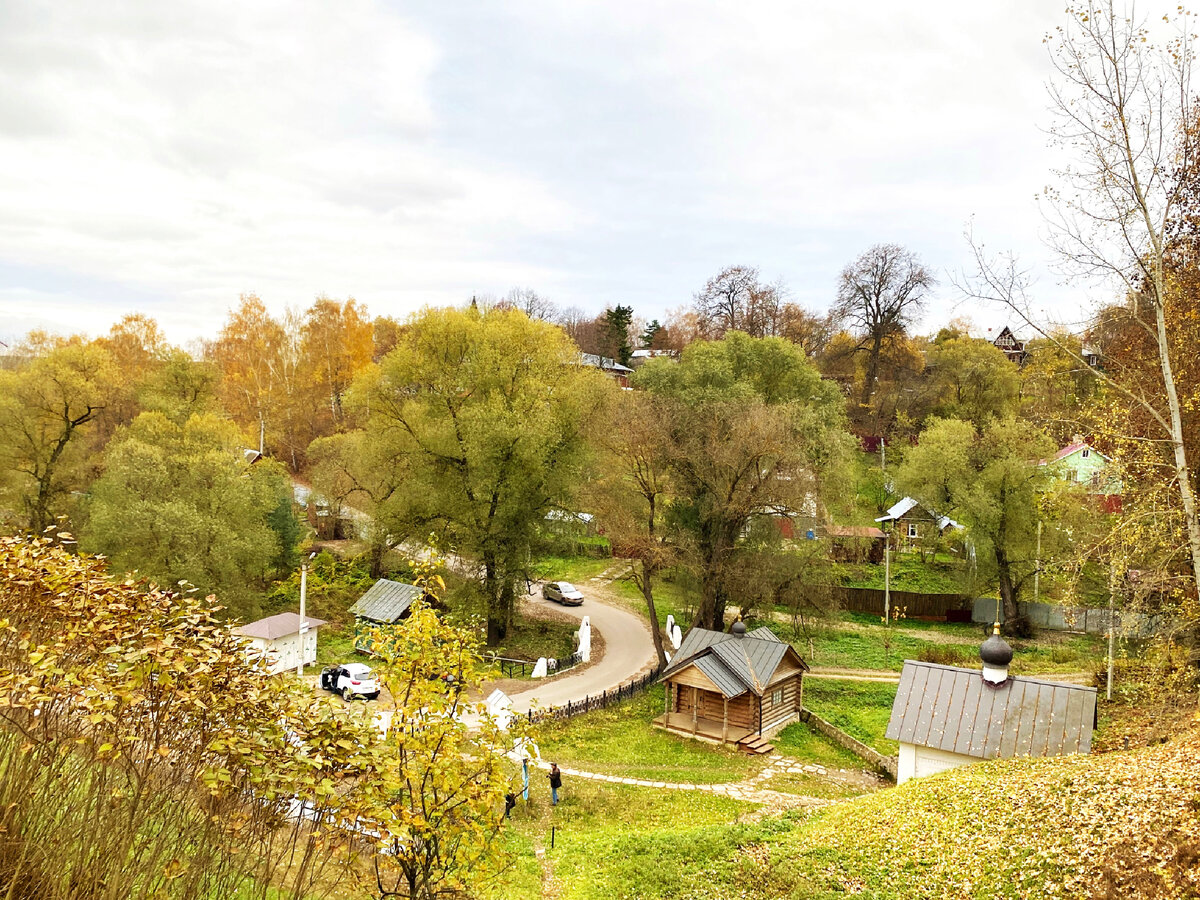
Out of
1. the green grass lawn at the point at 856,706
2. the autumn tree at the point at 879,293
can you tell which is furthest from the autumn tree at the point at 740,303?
the green grass lawn at the point at 856,706

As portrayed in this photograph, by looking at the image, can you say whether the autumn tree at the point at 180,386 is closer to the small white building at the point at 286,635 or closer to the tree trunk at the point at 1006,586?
the small white building at the point at 286,635

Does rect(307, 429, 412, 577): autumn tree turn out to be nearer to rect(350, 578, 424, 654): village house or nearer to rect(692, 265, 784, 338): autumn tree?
rect(350, 578, 424, 654): village house

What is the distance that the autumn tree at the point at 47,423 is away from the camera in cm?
2905

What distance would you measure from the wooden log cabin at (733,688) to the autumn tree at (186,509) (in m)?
15.7

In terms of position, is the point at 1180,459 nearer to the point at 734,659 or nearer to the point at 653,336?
the point at 734,659

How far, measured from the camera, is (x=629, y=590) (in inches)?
1453

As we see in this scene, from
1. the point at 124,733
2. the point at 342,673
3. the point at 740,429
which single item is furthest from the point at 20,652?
the point at 740,429

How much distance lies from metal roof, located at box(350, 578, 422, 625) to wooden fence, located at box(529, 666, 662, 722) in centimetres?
820

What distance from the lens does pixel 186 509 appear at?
24.3 m

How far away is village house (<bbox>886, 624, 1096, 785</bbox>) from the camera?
1491 cm

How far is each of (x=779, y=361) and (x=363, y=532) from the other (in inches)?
850

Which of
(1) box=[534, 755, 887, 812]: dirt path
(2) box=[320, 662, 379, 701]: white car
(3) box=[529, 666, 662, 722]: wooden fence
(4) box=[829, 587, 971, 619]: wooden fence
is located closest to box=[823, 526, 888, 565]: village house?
(4) box=[829, 587, 971, 619]: wooden fence

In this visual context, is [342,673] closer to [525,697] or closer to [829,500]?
[525,697]

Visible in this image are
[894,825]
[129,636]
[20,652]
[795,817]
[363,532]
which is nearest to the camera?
[129,636]
